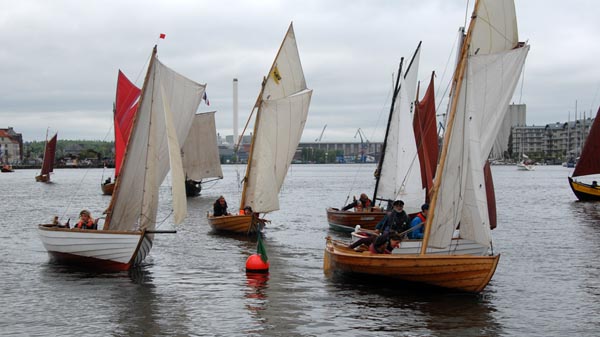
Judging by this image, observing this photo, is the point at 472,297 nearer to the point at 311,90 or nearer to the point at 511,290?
the point at 511,290

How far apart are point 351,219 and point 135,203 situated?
17.4 metres

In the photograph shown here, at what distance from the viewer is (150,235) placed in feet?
107

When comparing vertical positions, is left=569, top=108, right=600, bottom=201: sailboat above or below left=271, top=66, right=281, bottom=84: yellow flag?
below

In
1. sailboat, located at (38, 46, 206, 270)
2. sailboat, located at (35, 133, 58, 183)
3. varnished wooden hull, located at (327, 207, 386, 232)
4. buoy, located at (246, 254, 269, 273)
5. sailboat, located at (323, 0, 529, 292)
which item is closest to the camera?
sailboat, located at (323, 0, 529, 292)

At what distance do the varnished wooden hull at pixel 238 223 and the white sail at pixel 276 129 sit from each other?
151cm

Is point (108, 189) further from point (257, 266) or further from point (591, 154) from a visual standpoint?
point (257, 266)

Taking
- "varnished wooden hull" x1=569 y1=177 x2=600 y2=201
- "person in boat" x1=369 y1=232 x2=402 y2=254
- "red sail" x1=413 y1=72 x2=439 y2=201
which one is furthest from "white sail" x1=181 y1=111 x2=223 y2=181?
"person in boat" x1=369 y1=232 x2=402 y2=254

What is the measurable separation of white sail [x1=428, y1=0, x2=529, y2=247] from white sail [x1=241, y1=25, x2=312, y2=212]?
21.2 metres

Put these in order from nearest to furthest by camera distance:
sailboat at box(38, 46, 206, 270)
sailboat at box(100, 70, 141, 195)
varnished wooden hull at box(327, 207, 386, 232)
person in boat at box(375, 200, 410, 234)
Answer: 1. person in boat at box(375, 200, 410, 234)
2. sailboat at box(38, 46, 206, 270)
3. sailboat at box(100, 70, 141, 195)
4. varnished wooden hull at box(327, 207, 386, 232)

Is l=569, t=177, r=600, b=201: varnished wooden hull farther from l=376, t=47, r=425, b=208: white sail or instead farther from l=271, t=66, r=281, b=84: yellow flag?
l=271, t=66, r=281, b=84: yellow flag

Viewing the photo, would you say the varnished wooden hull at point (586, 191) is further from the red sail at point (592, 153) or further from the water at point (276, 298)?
the water at point (276, 298)

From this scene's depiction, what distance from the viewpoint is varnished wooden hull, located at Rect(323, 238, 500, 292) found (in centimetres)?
2594

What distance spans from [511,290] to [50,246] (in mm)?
18909

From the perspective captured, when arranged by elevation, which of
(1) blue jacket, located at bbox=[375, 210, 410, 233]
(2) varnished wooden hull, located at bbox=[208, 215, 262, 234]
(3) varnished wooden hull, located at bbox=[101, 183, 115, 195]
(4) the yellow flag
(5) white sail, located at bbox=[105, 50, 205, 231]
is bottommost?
(3) varnished wooden hull, located at bbox=[101, 183, 115, 195]
